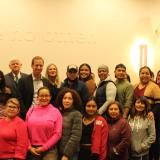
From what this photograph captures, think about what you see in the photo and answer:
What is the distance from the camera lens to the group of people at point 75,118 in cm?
351

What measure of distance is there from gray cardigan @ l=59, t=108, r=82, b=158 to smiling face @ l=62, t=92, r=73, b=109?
0.09 metres

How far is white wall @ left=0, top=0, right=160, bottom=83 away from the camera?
549 centimetres

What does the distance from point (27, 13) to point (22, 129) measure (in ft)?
8.79

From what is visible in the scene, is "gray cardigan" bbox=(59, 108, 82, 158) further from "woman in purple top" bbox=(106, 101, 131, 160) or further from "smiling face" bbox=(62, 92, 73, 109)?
"woman in purple top" bbox=(106, 101, 131, 160)

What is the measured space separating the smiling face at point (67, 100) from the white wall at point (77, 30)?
6.53 feet

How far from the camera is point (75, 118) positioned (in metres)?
3.65

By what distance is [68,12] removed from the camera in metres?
5.77

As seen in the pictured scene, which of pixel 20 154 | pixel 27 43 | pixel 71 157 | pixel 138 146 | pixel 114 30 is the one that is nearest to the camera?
pixel 20 154

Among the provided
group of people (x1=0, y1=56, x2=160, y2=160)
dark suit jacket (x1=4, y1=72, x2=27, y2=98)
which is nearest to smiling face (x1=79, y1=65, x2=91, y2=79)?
group of people (x1=0, y1=56, x2=160, y2=160)

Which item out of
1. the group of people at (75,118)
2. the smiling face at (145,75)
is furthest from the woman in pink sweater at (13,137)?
the smiling face at (145,75)

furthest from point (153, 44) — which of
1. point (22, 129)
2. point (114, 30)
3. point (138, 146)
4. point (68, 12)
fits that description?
point (22, 129)

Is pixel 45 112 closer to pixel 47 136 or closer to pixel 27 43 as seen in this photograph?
pixel 47 136

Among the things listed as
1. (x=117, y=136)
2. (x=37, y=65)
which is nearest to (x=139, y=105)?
(x=117, y=136)

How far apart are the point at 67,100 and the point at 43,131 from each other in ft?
1.47
